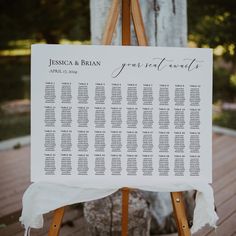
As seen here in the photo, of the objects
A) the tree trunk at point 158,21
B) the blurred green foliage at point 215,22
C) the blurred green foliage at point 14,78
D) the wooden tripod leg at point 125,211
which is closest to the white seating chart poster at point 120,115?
the wooden tripod leg at point 125,211

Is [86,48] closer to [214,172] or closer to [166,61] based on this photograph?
[166,61]

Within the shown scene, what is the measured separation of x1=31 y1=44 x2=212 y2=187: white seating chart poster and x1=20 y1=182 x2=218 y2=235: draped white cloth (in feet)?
0.08

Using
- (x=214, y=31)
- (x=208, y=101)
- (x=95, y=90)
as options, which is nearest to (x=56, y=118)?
(x=95, y=90)

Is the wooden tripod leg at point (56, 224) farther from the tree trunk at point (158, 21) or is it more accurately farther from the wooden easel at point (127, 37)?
the tree trunk at point (158, 21)

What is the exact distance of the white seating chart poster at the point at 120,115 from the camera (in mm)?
1584

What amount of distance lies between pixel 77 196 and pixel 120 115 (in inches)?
13.2

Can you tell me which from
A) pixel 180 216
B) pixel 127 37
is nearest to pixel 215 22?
pixel 127 37

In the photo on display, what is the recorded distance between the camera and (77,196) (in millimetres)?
1604

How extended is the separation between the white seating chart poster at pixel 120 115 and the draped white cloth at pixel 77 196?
0.08 ft

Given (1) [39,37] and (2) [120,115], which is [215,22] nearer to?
(2) [120,115]

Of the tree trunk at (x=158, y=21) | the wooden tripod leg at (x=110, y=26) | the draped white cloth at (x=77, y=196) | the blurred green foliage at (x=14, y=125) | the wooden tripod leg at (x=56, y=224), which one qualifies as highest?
the tree trunk at (x=158, y=21)

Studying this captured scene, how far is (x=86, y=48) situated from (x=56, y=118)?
276 millimetres

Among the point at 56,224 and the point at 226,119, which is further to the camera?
the point at 226,119

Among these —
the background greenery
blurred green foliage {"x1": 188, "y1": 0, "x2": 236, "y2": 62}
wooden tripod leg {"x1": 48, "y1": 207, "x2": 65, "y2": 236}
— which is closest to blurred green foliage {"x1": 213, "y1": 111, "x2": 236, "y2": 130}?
the background greenery
